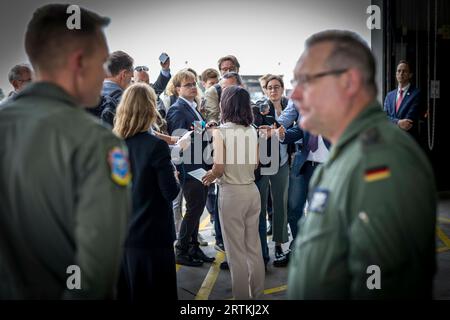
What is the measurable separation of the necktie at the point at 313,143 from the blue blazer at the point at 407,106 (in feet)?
9.10

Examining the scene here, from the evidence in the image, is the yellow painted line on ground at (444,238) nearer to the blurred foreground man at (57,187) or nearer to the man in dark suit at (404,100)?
the man in dark suit at (404,100)

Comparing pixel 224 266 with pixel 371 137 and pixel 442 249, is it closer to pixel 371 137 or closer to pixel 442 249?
pixel 442 249

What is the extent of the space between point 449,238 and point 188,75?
12.3 feet

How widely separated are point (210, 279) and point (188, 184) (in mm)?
946

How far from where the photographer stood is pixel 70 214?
134cm

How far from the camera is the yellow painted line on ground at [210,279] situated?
367 centimetres

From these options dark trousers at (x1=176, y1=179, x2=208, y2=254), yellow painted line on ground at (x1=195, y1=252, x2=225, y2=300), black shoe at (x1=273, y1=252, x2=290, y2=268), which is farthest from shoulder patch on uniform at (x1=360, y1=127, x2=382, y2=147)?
black shoe at (x1=273, y1=252, x2=290, y2=268)

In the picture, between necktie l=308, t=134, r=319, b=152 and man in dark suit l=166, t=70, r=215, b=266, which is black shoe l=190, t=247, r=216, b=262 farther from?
necktie l=308, t=134, r=319, b=152

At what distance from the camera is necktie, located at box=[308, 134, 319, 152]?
13.2 ft

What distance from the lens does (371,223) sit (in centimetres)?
121

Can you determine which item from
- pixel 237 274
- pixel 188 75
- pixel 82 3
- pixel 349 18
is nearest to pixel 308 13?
pixel 349 18

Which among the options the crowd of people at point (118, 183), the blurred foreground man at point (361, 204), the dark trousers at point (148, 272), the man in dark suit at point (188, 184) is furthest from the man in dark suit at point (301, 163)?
the blurred foreground man at point (361, 204)
